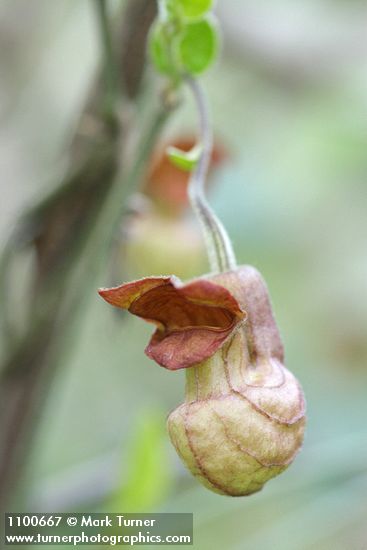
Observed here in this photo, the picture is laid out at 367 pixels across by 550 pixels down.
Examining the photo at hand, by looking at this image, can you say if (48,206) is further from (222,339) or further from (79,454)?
(79,454)

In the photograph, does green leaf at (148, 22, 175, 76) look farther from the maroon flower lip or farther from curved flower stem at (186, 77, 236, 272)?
the maroon flower lip

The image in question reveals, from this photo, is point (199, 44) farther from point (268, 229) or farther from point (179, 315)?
point (268, 229)

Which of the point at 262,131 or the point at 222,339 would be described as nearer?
the point at 222,339

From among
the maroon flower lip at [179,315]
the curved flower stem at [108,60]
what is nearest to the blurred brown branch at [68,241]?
the curved flower stem at [108,60]

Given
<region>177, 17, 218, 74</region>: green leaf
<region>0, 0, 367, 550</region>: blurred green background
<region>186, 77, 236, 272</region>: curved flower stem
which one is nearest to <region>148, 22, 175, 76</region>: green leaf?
<region>177, 17, 218, 74</region>: green leaf

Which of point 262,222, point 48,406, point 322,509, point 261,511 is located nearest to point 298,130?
point 262,222

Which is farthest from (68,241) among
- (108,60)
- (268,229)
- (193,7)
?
(268,229)

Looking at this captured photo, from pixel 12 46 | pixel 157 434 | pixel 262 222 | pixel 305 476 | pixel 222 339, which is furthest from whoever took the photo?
pixel 12 46
